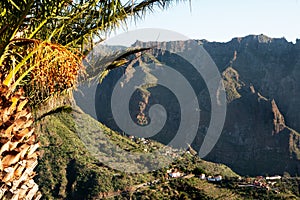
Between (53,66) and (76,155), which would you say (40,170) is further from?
(53,66)

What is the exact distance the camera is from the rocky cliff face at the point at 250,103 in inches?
4513

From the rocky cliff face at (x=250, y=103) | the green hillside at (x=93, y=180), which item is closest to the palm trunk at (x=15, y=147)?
the green hillside at (x=93, y=180)

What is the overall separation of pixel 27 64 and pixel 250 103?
12889cm

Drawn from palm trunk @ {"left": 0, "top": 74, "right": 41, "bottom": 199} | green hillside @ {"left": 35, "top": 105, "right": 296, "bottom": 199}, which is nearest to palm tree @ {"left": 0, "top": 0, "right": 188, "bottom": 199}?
palm trunk @ {"left": 0, "top": 74, "right": 41, "bottom": 199}

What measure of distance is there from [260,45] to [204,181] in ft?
370

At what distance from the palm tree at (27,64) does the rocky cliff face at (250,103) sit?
10657cm

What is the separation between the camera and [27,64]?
13.1 ft

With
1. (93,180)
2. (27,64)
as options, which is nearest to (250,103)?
(93,180)

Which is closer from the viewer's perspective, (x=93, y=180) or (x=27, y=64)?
(x=27, y=64)

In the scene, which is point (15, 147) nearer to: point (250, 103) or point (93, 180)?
point (93, 180)

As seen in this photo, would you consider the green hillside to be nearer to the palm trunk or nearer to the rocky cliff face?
the palm trunk

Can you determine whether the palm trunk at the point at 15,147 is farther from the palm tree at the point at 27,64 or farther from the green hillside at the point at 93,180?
the green hillside at the point at 93,180

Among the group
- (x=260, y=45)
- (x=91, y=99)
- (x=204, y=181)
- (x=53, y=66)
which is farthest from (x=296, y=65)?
(x=53, y=66)

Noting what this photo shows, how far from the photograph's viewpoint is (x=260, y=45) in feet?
493
